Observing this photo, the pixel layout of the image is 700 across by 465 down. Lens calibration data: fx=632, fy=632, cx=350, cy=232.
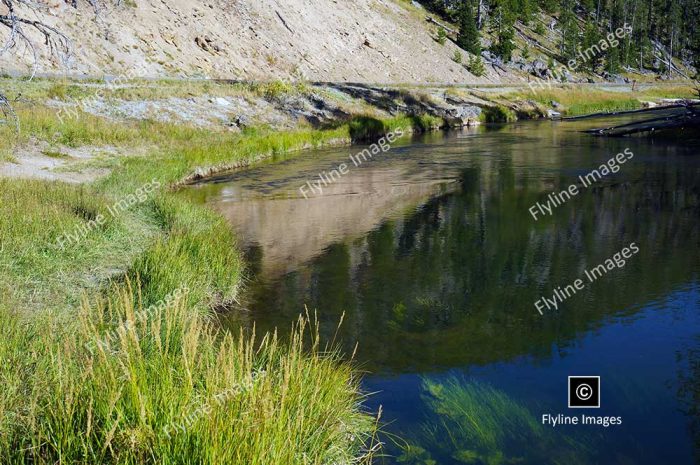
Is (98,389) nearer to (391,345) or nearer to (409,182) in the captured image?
(391,345)

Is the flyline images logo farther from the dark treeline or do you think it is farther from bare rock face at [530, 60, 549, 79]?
bare rock face at [530, 60, 549, 79]

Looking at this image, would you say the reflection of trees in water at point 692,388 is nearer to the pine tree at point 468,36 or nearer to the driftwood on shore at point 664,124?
the driftwood on shore at point 664,124

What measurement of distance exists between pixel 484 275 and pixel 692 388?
187 inches

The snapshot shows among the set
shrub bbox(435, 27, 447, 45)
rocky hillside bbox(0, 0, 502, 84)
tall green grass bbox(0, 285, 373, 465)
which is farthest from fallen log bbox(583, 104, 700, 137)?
shrub bbox(435, 27, 447, 45)

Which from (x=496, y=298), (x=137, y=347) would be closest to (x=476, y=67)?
(x=496, y=298)

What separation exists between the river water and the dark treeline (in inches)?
2588

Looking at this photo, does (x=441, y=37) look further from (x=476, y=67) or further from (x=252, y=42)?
(x=252, y=42)

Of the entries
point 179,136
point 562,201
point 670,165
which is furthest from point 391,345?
point 179,136

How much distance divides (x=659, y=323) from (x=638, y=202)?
9.18 meters

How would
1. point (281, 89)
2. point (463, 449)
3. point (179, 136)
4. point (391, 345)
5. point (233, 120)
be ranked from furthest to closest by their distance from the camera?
point (281, 89), point (233, 120), point (179, 136), point (391, 345), point (463, 449)

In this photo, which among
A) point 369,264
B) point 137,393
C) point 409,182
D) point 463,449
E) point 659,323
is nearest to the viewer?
point 137,393

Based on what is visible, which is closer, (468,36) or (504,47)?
(468,36)

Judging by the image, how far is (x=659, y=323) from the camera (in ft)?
31.0

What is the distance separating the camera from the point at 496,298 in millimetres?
10594
